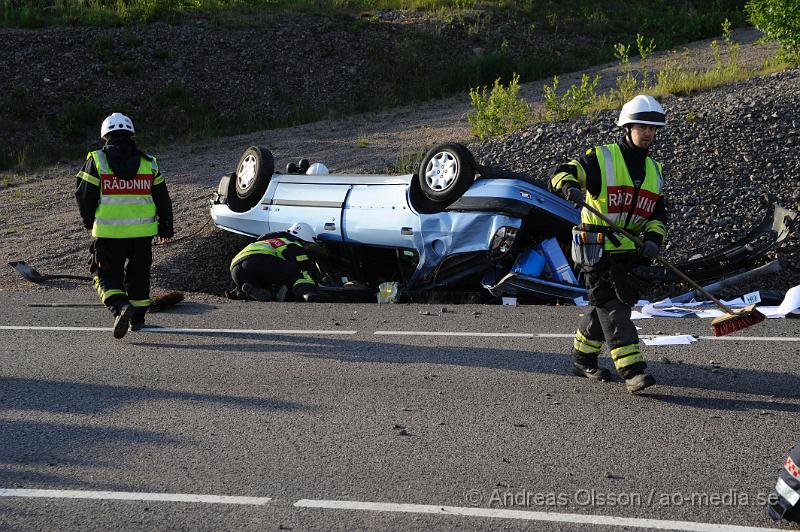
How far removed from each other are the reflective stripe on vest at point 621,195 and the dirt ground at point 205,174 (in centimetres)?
626

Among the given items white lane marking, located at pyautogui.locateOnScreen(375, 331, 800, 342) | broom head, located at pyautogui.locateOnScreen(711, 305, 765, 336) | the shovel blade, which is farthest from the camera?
the shovel blade

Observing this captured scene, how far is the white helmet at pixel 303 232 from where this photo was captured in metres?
10.5

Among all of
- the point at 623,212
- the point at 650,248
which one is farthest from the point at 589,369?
the point at 623,212

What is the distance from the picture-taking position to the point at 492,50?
2312cm

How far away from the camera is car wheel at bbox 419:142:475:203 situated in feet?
31.8

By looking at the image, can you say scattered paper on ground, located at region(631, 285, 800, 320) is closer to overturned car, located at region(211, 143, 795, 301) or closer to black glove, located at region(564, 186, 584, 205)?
overturned car, located at region(211, 143, 795, 301)

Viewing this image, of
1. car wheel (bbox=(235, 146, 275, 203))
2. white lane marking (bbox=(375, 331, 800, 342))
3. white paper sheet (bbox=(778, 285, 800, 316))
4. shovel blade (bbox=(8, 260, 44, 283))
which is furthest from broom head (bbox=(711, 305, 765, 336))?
shovel blade (bbox=(8, 260, 44, 283))

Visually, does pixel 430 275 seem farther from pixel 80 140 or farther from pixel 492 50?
pixel 492 50

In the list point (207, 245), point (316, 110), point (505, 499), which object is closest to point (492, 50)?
point (316, 110)

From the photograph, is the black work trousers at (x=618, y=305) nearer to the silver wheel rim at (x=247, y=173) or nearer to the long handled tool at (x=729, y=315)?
the long handled tool at (x=729, y=315)

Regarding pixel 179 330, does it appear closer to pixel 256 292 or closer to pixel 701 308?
pixel 256 292

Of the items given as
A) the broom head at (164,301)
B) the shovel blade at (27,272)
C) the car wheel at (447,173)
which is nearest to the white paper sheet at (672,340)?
the car wheel at (447,173)

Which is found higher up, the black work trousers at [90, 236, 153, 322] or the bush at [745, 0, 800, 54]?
the bush at [745, 0, 800, 54]

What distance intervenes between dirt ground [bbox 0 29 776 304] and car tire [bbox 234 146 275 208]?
119cm
